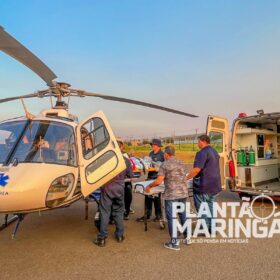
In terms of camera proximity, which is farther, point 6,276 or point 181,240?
point 181,240

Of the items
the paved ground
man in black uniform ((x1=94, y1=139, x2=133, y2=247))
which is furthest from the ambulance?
man in black uniform ((x1=94, y1=139, x2=133, y2=247))

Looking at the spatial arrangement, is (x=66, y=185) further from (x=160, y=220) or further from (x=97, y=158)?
(x=160, y=220)

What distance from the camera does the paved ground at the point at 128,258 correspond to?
385cm

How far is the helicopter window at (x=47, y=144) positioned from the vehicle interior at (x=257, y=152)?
487 cm

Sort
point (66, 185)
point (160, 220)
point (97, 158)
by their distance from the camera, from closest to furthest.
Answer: point (66, 185)
point (97, 158)
point (160, 220)

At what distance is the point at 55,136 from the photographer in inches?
196

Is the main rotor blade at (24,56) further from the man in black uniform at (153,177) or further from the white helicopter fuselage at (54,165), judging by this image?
the man in black uniform at (153,177)

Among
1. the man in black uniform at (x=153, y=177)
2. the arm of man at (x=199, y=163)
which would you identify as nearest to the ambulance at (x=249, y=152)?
the man in black uniform at (x=153, y=177)

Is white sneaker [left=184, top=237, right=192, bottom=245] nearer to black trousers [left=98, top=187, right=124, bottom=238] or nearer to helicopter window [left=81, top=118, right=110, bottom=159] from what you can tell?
black trousers [left=98, top=187, right=124, bottom=238]

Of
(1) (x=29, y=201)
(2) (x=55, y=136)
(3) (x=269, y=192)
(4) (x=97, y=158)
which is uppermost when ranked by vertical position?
(2) (x=55, y=136)

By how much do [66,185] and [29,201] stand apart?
2.16 ft

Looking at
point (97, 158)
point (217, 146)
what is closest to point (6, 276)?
point (97, 158)

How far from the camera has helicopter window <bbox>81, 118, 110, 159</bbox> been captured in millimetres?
4934

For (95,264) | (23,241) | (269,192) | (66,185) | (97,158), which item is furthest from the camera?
(269,192)
